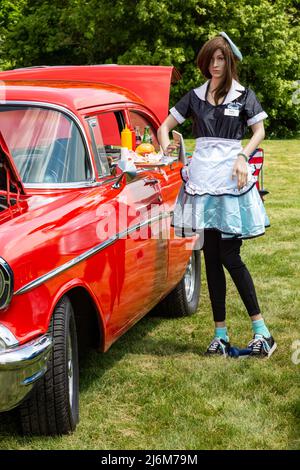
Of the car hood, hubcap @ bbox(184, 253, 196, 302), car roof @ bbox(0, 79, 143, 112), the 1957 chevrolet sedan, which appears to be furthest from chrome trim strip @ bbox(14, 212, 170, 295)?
hubcap @ bbox(184, 253, 196, 302)

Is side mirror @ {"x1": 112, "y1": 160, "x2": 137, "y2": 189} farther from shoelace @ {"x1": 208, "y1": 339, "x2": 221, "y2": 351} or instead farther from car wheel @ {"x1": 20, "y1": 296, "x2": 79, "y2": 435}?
shoelace @ {"x1": 208, "y1": 339, "x2": 221, "y2": 351}

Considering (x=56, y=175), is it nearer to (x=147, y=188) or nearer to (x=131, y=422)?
(x=147, y=188)

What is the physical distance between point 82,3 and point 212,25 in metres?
4.33

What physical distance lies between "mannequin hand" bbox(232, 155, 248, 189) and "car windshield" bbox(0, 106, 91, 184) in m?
0.80

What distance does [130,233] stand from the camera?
4621mm

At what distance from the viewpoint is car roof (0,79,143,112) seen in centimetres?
470

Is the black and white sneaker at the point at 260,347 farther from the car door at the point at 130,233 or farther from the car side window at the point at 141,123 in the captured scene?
the car side window at the point at 141,123

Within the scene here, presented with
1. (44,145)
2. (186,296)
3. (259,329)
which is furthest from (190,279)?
(44,145)

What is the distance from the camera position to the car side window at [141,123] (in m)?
5.56

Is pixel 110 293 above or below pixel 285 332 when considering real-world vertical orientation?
above

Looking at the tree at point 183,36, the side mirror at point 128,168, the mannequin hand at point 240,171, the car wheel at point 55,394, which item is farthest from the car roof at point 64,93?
the tree at point 183,36

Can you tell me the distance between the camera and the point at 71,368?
13.3ft

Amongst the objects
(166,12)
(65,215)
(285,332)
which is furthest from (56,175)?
(166,12)

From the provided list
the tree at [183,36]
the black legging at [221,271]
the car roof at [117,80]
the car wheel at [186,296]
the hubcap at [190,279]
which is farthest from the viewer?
the tree at [183,36]
